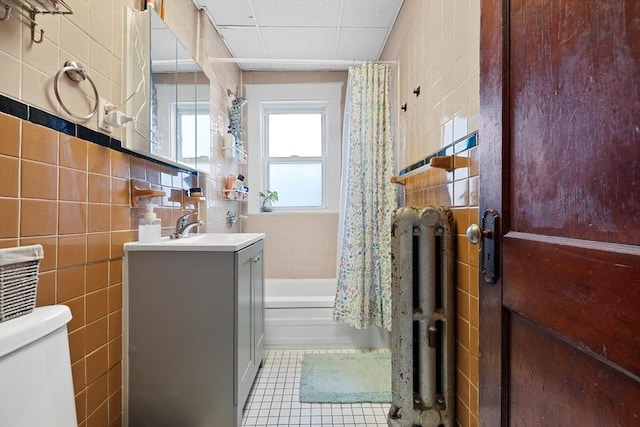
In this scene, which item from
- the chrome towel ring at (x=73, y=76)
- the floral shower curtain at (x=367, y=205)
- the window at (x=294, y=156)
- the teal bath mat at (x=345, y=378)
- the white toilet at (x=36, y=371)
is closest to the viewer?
the white toilet at (x=36, y=371)

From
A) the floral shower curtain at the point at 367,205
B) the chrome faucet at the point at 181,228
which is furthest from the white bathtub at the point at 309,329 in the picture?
the chrome faucet at the point at 181,228

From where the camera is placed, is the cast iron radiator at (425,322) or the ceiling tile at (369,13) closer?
the cast iron radiator at (425,322)

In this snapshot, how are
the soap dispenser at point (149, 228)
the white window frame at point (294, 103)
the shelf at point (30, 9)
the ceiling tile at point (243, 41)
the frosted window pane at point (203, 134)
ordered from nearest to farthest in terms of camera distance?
the shelf at point (30, 9) < the soap dispenser at point (149, 228) < the frosted window pane at point (203, 134) < the ceiling tile at point (243, 41) < the white window frame at point (294, 103)

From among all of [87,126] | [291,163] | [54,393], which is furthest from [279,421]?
[291,163]

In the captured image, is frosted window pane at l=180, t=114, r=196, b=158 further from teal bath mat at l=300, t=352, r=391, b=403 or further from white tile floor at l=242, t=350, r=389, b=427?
teal bath mat at l=300, t=352, r=391, b=403

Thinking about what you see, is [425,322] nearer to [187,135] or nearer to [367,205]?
[367,205]

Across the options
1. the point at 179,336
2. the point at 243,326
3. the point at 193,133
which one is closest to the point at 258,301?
the point at 243,326

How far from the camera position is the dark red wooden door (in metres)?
0.42

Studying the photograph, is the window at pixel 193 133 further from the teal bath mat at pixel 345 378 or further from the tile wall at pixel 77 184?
the teal bath mat at pixel 345 378

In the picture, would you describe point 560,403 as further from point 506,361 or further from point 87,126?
point 87,126

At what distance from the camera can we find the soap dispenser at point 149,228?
1.33 metres

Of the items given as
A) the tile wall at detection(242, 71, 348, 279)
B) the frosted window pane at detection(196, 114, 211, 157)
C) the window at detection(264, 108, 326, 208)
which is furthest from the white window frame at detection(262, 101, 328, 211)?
the frosted window pane at detection(196, 114, 211, 157)

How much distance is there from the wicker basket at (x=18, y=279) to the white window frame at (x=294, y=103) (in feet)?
7.26

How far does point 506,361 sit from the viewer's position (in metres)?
0.68
